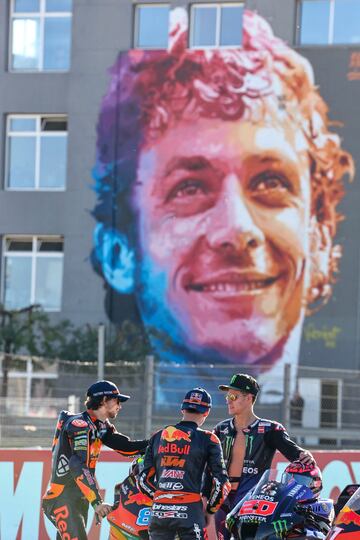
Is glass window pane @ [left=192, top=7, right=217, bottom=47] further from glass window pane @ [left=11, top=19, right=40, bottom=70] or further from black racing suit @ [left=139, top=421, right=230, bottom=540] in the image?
black racing suit @ [left=139, top=421, right=230, bottom=540]

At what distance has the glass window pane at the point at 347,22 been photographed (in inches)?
1209

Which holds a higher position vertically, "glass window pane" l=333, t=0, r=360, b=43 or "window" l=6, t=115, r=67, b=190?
"glass window pane" l=333, t=0, r=360, b=43

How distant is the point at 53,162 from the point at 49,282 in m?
3.26

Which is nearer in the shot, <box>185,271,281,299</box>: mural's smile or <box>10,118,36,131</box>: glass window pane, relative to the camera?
<box>185,271,281,299</box>: mural's smile

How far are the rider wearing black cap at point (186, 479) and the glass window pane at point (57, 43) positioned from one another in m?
25.3

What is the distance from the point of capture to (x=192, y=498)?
8977mm

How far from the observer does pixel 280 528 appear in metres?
8.41

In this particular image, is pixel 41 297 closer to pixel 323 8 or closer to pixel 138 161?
pixel 138 161

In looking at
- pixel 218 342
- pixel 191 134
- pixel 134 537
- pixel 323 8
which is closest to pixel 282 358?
pixel 218 342

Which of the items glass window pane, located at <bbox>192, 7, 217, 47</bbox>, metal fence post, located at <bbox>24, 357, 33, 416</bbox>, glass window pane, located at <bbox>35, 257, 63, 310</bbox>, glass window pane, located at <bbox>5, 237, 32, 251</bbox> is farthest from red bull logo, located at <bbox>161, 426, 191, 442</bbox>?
glass window pane, located at <bbox>5, 237, 32, 251</bbox>

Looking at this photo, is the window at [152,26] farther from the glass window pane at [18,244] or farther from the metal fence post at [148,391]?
the metal fence post at [148,391]

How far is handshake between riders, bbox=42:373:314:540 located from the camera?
8969mm

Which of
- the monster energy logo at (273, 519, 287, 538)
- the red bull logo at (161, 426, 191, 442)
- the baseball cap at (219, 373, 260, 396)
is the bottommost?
the monster energy logo at (273, 519, 287, 538)
